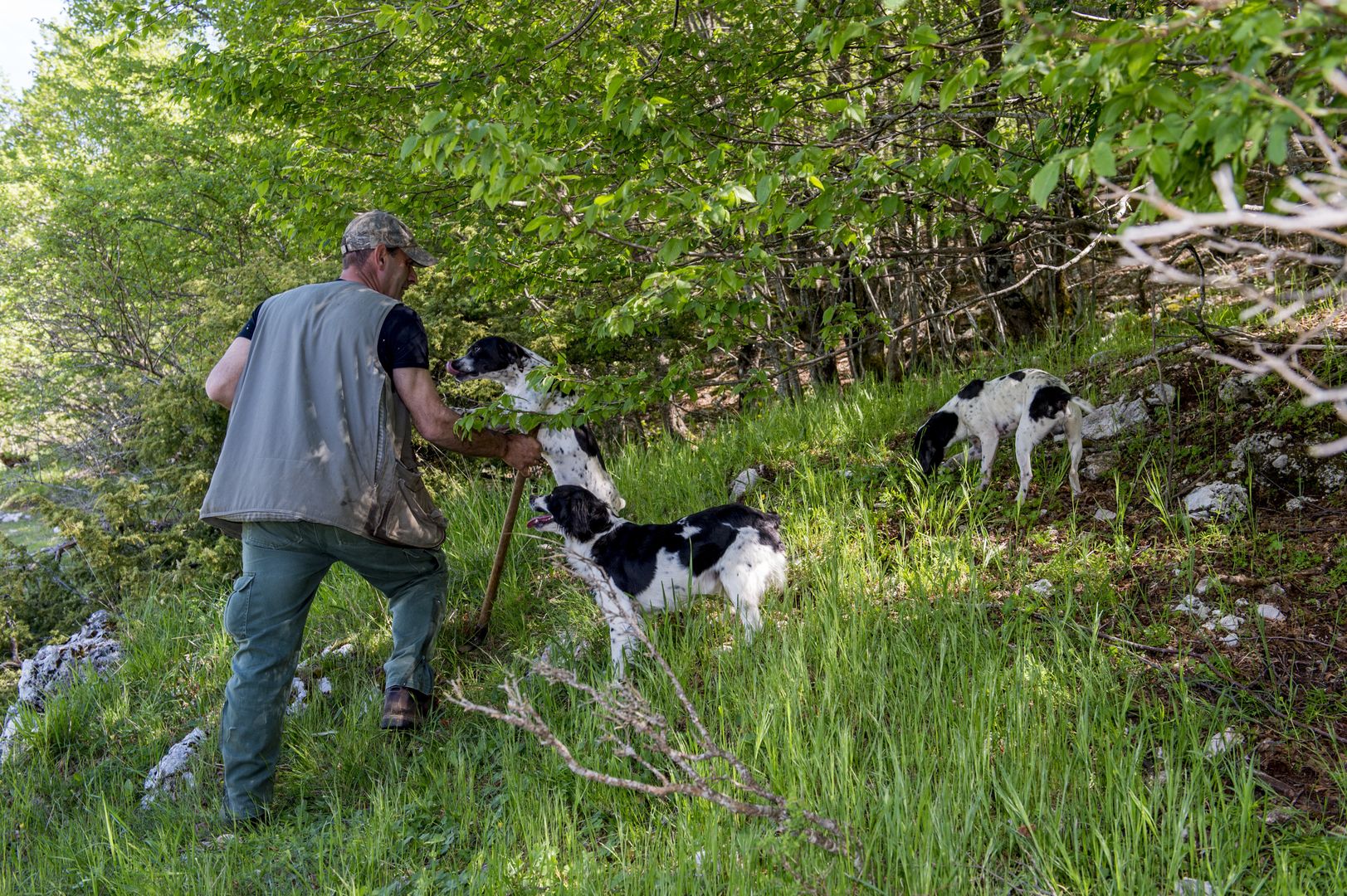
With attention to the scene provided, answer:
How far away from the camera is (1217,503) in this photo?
15.7 ft

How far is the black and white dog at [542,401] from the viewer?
226 inches

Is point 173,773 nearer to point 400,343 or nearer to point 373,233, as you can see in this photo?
point 400,343

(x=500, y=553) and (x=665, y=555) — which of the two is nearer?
(x=665, y=555)

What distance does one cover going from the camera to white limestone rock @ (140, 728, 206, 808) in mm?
4617

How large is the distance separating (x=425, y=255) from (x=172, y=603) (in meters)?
4.37

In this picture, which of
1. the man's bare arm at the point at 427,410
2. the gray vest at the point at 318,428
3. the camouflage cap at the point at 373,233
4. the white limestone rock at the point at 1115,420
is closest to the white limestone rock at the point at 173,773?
the gray vest at the point at 318,428

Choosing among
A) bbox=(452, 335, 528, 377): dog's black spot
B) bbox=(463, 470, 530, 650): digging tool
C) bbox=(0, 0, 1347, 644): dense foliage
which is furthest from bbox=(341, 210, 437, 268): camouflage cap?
bbox=(463, 470, 530, 650): digging tool

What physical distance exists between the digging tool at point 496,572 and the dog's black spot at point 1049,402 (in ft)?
9.86

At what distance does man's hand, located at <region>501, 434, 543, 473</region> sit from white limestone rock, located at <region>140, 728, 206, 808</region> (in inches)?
87.3

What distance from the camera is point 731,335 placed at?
4.67m

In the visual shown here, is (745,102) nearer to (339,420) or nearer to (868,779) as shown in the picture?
(339,420)

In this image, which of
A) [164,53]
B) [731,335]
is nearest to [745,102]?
[731,335]

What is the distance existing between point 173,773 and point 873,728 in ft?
11.7

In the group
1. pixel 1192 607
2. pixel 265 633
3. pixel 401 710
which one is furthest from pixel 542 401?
pixel 1192 607
